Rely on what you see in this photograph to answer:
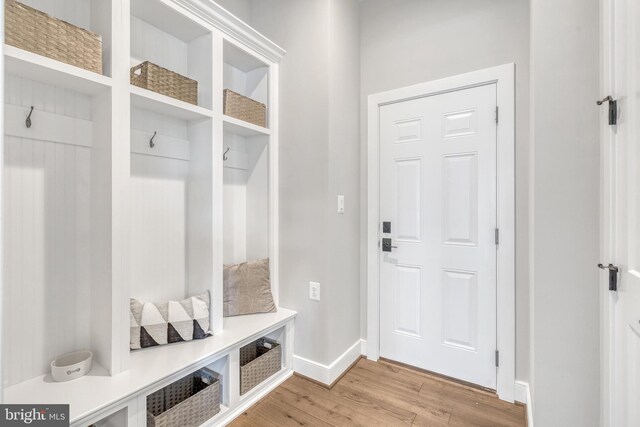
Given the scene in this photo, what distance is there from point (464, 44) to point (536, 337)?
177 cm

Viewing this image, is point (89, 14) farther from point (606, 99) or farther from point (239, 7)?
point (606, 99)

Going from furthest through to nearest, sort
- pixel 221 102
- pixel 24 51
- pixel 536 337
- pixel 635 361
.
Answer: pixel 221 102 < pixel 536 337 < pixel 24 51 < pixel 635 361

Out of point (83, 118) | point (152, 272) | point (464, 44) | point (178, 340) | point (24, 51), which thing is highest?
point (464, 44)

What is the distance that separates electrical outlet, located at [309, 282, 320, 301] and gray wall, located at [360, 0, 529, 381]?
479 millimetres

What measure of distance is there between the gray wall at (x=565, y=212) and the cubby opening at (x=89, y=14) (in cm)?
197

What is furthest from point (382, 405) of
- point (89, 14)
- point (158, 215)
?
point (89, 14)

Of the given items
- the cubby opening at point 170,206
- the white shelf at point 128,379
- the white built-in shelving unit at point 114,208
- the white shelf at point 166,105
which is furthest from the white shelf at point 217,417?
the white shelf at point 166,105

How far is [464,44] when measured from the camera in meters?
1.96

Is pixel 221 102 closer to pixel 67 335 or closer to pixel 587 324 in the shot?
pixel 67 335

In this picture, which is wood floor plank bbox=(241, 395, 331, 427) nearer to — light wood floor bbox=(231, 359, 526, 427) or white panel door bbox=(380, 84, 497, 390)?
light wood floor bbox=(231, 359, 526, 427)

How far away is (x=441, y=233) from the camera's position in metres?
2.06

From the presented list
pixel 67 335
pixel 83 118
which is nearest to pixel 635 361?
pixel 67 335

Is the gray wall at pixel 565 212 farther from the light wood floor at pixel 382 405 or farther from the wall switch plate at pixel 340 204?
the wall switch plate at pixel 340 204

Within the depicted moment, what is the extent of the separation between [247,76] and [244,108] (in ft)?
1.48
